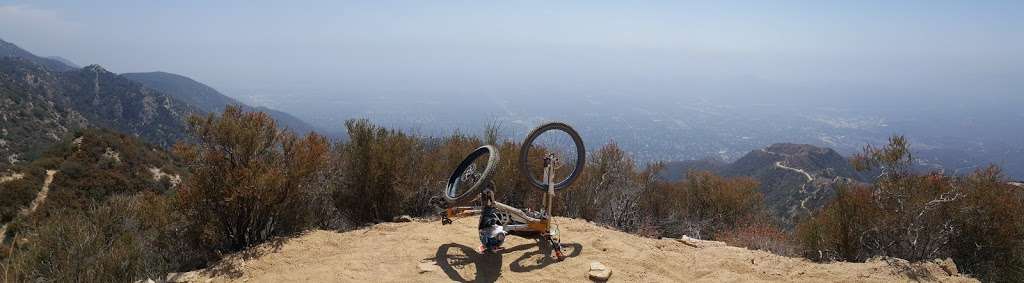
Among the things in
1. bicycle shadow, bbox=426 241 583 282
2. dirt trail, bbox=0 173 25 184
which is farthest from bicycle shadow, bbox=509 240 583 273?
dirt trail, bbox=0 173 25 184

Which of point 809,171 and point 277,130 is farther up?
point 277,130

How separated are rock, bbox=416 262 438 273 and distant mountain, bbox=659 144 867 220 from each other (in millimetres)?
22164

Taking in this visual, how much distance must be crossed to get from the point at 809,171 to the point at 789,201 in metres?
15.5

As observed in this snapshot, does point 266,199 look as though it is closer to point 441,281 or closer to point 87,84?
point 441,281

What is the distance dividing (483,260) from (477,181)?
4.06ft

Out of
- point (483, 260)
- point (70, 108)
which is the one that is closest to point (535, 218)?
point (483, 260)

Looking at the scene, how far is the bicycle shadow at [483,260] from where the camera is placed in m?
6.07

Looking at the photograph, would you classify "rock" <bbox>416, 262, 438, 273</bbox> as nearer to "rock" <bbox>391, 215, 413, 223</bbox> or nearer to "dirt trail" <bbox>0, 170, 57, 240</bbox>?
"rock" <bbox>391, 215, 413, 223</bbox>

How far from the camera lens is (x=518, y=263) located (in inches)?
252

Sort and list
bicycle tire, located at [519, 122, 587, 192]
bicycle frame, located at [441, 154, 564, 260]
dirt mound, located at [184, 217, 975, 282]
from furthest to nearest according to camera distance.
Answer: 1. bicycle tire, located at [519, 122, 587, 192]
2. bicycle frame, located at [441, 154, 564, 260]
3. dirt mound, located at [184, 217, 975, 282]

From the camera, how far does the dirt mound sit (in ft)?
19.9

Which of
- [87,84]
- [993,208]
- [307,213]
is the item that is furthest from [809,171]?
[87,84]

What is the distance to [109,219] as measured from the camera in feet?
23.6

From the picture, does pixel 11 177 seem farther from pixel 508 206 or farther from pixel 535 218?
pixel 535 218
